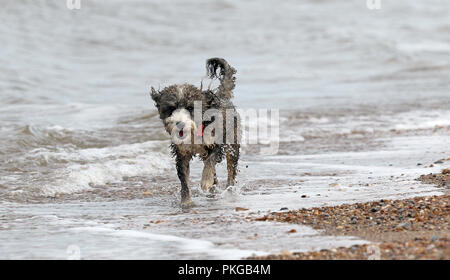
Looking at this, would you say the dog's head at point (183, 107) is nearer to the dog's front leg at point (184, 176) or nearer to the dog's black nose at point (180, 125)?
the dog's black nose at point (180, 125)

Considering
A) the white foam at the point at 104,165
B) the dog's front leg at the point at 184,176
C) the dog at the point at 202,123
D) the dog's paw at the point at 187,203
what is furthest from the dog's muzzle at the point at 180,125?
the white foam at the point at 104,165

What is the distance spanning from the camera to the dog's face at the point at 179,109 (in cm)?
702

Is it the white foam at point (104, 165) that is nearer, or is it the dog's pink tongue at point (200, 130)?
the dog's pink tongue at point (200, 130)

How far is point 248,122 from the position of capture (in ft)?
50.4

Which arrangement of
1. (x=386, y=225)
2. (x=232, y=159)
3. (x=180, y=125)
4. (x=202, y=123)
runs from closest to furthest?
(x=386, y=225) → (x=180, y=125) → (x=202, y=123) → (x=232, y=159)

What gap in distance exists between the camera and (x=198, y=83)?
1984 centimetres

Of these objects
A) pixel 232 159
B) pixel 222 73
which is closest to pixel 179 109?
pixel 222 73

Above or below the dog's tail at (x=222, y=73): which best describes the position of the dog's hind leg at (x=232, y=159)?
below

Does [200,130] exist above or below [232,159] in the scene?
above

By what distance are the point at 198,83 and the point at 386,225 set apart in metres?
14.3

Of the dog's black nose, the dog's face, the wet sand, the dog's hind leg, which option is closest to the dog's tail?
the dog's hind leg

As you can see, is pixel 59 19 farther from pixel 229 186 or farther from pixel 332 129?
pixel 229 186

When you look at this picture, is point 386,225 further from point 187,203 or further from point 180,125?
point 187,203
